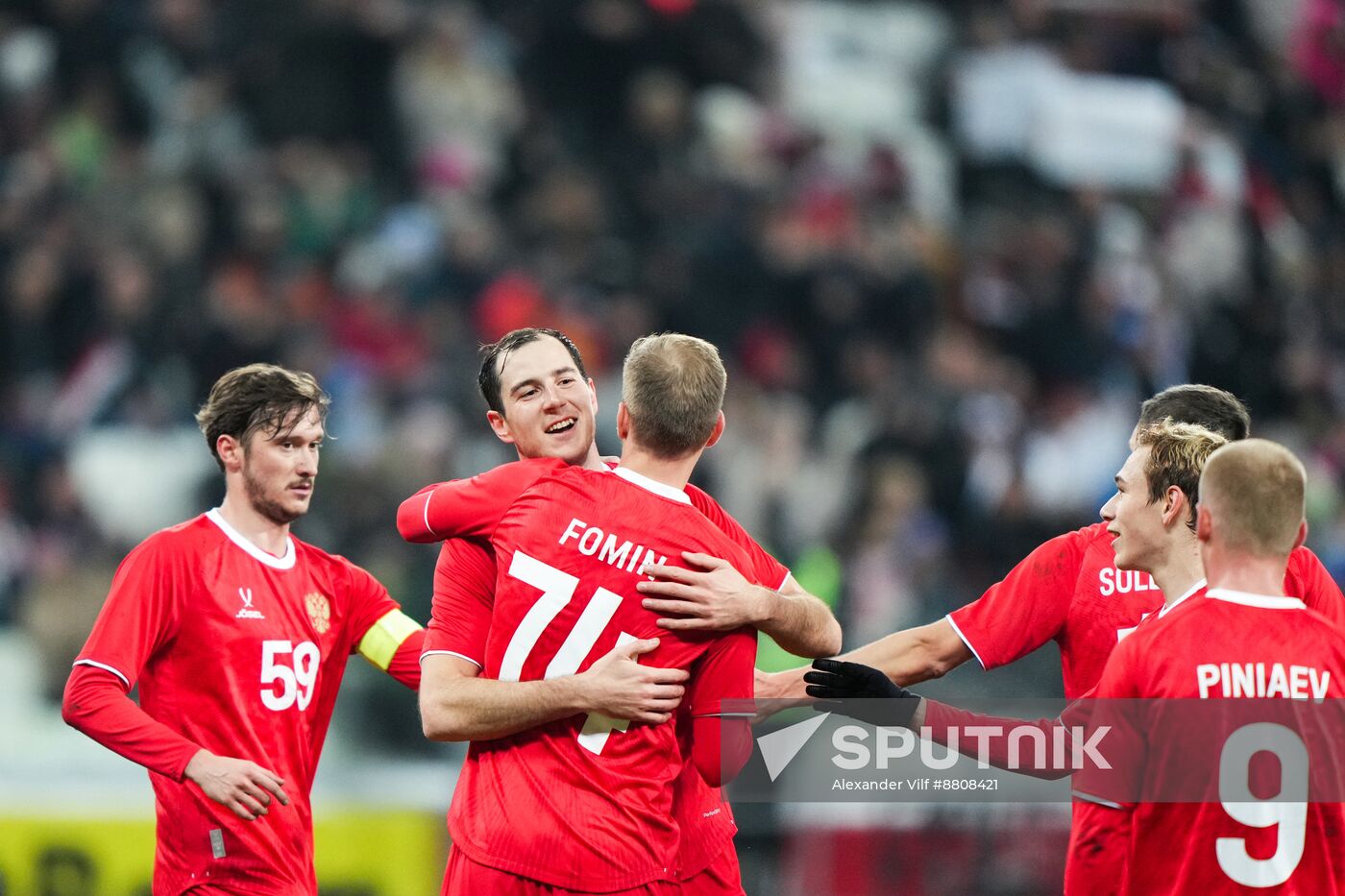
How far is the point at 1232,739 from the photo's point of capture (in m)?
3.28

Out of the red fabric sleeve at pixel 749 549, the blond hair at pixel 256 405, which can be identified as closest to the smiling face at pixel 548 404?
the red fabric sleeve at pixel 749 549

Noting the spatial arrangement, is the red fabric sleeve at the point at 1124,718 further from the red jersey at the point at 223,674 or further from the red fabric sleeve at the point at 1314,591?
the red jersey at the point at 223,674

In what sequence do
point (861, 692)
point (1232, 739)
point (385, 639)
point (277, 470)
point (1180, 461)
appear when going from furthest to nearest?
point (385, 639) < point (277, 470) < point (1180, 461) < point (861, 692) < point (1232, 739)

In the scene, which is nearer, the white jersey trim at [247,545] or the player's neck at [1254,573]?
the player's neck at [1254,573]

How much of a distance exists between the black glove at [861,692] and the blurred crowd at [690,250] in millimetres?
4327

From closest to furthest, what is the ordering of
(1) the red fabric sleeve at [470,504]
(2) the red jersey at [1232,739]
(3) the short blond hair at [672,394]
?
(2) the red jersey at [1232,739] < (3) the short blond hair at [672,394] < (1) the red fabric sleeve at [470,504]

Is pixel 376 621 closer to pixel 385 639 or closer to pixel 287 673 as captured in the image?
pixel 385 639

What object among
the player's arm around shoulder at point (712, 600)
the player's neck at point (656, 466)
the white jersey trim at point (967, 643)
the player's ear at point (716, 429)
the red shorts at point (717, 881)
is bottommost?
the red shorts at point (717, 881)

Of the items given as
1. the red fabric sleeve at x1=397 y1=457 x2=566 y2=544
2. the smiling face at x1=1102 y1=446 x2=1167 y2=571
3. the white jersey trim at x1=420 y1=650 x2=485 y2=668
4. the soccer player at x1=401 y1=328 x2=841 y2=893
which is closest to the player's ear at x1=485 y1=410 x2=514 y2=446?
the soccer player at x1=401 y1=328 x2=841 y2=893

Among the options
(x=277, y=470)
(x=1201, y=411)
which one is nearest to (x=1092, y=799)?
(x=1201, y=411)

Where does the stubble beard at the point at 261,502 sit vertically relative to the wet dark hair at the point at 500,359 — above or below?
below

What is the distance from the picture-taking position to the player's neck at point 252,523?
4.62 metres

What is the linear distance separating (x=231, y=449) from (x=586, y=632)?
1571 millimetres

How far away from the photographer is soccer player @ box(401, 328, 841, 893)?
3.57m
